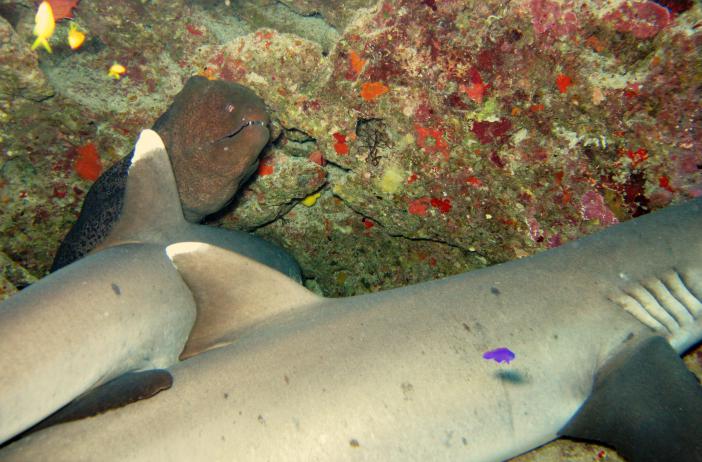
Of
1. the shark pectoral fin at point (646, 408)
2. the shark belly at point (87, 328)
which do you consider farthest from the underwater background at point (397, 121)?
the shark belly at point (87, 328)

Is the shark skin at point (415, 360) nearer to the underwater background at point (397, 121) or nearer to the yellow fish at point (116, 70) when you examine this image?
the underwater background at point (397, 121)

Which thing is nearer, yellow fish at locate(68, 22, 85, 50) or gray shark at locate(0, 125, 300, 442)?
gray shark at locate(0, 125, 300, 442)

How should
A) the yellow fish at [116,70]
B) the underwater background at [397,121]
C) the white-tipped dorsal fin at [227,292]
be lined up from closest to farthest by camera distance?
the white-tipped dorsal fin at [227,292], the underwater background at [397,121], the yellow fish at [116,70]

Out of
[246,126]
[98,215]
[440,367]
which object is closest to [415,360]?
[440,367]

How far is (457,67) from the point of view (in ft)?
8.55

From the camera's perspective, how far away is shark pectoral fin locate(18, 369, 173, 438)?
1.69 meters

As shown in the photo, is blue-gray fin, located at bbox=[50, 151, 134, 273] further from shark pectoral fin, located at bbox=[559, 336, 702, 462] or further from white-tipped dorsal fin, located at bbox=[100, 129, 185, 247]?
shark pectoral fin, located at bbox=[559, 336, 702, 462]

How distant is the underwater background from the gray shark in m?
0.87

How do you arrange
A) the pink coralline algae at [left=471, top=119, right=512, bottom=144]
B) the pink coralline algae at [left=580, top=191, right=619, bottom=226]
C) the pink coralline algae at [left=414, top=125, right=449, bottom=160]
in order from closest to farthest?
1. the pink coralline algae at [left=580, top=191, right=619, bottom=226]
2. the pink coralline algae at [left=471, top=119, right=512, bottom=144]
3. the pink coralline algae at [left=414, top=125, right=449, bottom=160]

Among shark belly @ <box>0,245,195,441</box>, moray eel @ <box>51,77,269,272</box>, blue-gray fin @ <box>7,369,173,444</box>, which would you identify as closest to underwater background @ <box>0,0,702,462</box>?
moray eel @ <box>51,77,269,272</box>

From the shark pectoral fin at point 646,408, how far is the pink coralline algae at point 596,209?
775 millimetres

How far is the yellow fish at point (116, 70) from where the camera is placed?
147 inches

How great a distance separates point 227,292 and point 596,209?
89.3 inches

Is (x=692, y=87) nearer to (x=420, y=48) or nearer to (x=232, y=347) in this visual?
(x=420, y=48)
